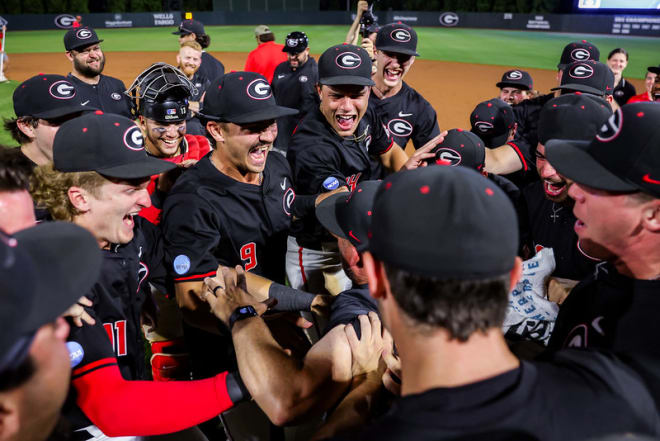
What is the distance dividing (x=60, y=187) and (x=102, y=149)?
0.30 metres

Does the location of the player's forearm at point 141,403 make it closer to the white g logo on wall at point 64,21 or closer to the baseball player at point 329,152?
the baseball player at point 329,152

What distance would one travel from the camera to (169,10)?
31469mm

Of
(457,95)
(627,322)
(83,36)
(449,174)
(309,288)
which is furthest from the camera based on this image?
(457,95)

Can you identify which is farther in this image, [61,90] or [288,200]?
[61,90]

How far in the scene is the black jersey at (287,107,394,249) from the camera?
3.76 m

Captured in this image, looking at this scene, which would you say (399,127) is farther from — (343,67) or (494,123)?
(343,67)

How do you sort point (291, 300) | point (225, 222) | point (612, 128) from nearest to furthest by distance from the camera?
point (612, 128), point (291, 300), point (225, 222)

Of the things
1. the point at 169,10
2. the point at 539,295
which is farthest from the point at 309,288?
the point at 169,10

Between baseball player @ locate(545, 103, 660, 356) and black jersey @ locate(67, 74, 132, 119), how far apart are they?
5720 mm

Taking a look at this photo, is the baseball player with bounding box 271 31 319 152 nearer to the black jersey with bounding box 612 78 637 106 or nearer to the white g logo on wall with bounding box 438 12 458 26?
the black jersey with bounding box 612 78 637 106

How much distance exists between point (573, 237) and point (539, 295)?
27.3 inches

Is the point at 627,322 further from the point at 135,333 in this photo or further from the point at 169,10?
the point at 169,10

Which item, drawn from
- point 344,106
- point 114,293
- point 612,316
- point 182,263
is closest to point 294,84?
point 344,106

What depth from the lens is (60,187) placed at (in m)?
2.69
